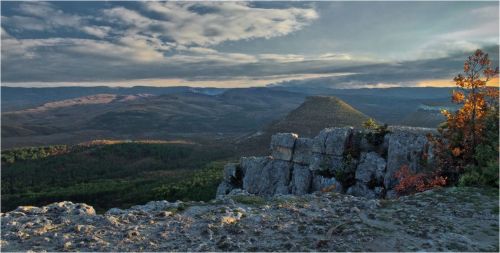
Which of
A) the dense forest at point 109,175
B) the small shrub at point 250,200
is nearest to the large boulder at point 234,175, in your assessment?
the dense forest at point 109,175

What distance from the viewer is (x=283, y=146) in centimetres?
3581

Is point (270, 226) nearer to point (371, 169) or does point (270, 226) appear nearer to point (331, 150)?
point (371, 169)

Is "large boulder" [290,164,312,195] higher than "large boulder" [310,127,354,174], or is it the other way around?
"large boulder" [310,127,354,174]

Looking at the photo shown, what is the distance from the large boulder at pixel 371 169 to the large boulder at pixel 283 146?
28.7 ft

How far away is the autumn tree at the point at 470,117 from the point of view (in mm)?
19172

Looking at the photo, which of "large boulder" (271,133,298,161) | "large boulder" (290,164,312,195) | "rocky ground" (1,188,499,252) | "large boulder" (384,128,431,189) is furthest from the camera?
"large boulder" (271,133,298,161)

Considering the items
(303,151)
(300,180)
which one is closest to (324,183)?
(300,180)

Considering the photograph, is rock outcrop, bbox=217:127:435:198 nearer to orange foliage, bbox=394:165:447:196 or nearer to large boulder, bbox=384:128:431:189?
large boulder, bbox=384:128:431:189

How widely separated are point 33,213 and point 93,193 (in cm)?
6148

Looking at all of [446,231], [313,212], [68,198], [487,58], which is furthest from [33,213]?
[68,198]

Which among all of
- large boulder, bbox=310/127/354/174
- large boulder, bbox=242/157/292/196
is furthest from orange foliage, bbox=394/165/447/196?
large boulder, bbox=242/157/292/196

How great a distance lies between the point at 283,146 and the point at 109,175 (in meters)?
72.2

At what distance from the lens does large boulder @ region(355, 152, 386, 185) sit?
85.0 ft

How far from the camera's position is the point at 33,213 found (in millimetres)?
13906
